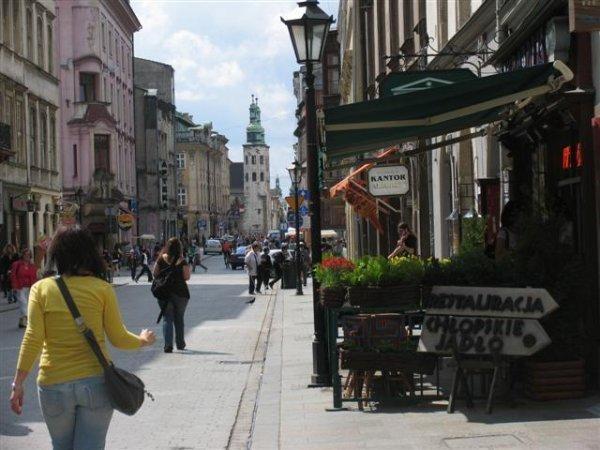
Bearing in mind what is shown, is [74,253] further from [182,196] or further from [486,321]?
[182,196]

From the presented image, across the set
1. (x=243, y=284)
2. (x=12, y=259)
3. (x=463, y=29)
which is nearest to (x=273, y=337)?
(x=463, y=29)

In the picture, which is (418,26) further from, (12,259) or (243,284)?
(243,284)

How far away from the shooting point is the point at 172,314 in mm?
17000

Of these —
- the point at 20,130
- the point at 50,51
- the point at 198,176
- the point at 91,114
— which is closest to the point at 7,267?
the point at 20,130

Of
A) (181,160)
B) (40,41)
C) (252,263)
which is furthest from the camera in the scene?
(181,160)

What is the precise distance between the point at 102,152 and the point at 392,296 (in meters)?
59.8

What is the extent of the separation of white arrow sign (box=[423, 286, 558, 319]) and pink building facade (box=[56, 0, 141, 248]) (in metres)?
51.8

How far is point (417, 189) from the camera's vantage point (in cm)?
2566

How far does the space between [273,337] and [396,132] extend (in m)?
8.37

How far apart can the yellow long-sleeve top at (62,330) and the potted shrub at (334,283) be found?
462 cm

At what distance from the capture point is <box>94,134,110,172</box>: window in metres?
67.8

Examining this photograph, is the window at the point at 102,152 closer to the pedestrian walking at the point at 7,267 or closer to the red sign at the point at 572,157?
the pedestrian walking at the point at 7,267

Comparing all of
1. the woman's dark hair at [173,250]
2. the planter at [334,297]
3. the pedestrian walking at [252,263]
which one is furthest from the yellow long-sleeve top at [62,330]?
the pedestrian walking at [252,263]

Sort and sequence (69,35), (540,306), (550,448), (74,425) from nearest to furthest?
(74,425)
(550,448)
(540,306)
(69,35)
